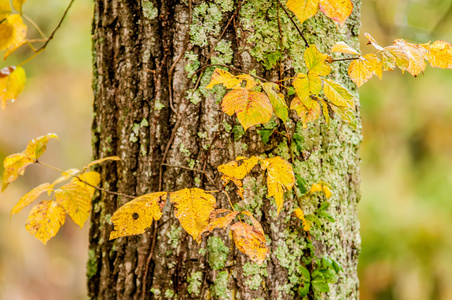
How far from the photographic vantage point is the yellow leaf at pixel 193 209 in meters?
0.75

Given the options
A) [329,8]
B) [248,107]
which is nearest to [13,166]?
[248,107]

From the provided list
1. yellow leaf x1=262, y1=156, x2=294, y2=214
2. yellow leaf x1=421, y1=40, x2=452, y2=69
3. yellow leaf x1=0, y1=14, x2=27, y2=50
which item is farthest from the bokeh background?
yellow leaf x1=0, y1=14, x2=27, y2=50

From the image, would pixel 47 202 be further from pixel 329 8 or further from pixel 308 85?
pixel 329 8

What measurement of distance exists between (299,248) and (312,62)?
469 mm

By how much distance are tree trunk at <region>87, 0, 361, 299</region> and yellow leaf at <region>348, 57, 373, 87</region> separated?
0.17m

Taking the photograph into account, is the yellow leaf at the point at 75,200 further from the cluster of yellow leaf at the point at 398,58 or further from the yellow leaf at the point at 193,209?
the cluster of yellow leaf at the point at 398,58

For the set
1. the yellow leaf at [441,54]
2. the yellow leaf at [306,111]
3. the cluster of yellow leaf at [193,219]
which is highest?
the yellow leaf at [441,54]

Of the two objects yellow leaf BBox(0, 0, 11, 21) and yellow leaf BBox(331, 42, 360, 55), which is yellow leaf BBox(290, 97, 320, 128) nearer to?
yellow leaf BBox(331, 42, 360, 55)

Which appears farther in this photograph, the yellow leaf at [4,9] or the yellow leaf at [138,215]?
the yellow leaf at [4,9]

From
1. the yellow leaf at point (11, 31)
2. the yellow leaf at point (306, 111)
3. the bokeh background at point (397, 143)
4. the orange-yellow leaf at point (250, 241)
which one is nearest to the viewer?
the orange-yellow leaf at point (250, 241)

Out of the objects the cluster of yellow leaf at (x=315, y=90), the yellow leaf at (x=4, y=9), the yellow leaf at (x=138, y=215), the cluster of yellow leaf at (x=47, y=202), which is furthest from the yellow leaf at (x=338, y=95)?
the yellow leaf at (x=4, y=9)

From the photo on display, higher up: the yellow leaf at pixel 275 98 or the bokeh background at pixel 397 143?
the bokeh background at pixel 397 143

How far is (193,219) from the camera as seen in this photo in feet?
2.48

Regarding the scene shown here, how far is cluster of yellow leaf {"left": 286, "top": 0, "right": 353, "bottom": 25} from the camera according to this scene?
0.75 meters
